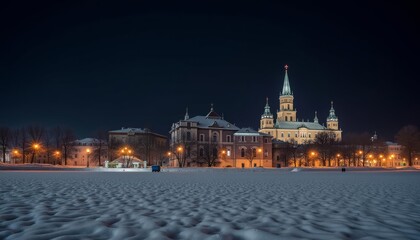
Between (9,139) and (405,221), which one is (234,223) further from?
(9,139)

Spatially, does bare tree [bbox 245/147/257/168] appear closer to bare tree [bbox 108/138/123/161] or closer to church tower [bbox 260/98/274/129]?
bare tree [bbox 108/138/123/161]

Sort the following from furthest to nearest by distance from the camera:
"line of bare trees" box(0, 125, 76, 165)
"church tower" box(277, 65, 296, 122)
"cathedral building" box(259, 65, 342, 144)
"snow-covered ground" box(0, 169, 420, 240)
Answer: "church tower" box(277, 65, 296, 122) < "cathedral building" box(259, 65, 342, 144) < "line of bare trees" box(0, 125, 76, 165) < "snow-covered ground" box(0, 169, 420, 240)

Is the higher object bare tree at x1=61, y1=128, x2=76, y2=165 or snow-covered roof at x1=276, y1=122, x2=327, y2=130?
snow-covered roof at x1=276, y1=122, x2=327, y2=130

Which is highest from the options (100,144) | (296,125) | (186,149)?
(296,125)

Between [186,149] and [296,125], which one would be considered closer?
[186,149]

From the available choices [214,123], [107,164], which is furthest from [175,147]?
[107,164]

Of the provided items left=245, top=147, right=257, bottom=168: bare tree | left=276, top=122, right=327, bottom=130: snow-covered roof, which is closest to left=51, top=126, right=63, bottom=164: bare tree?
left=245, top=147, right=257, bottom=168: bare tree

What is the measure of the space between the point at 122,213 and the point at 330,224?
5490mm

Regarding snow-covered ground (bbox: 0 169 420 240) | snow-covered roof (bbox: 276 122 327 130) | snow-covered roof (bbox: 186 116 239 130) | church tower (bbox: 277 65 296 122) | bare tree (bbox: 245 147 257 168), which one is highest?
church tower (bbox: 277 65 296 122)

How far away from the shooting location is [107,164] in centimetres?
7494

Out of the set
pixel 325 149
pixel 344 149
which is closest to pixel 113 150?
pixel 325 149

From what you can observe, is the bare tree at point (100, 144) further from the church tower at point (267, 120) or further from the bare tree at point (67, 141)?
the church tower at point (267, 120)

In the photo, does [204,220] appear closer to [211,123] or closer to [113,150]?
[113,150]

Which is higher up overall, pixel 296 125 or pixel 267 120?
pixel 267 120
